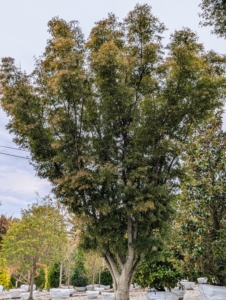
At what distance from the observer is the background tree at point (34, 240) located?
11.1 meters

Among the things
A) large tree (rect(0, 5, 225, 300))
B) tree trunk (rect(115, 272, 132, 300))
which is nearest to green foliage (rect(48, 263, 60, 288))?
large tree (rect(0, 5, 225, 300))

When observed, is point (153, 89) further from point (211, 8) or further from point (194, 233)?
point (194, 233)

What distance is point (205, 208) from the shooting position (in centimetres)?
635

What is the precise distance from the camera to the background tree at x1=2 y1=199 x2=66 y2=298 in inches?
437

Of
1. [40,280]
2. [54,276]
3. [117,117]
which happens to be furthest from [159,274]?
[40,280]

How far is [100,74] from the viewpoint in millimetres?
5875

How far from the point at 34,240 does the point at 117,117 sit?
22.9ft

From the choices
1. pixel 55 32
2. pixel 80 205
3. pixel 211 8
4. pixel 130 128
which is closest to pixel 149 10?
pixel 211 8

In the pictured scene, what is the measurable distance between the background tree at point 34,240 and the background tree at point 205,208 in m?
6.67

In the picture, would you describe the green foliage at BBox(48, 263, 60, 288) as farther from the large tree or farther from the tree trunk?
the tree trunk

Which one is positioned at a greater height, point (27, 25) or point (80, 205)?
point (27, 25)

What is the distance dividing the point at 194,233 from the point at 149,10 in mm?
4837

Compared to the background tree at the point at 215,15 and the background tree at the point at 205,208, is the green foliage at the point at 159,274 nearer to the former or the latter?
the background tree at the point at 205,208

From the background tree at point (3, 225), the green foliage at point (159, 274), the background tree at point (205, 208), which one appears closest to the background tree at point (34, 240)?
the green foliage at point (159, 274)
